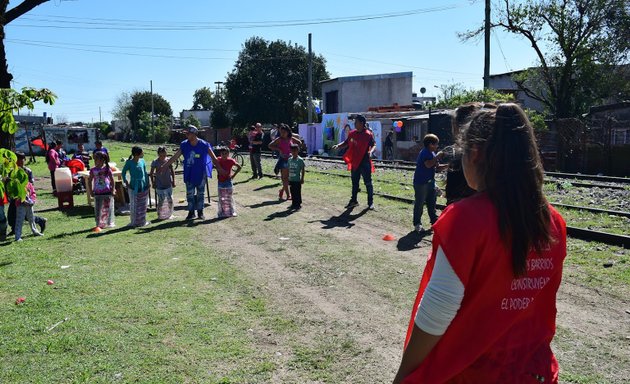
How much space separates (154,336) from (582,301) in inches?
176

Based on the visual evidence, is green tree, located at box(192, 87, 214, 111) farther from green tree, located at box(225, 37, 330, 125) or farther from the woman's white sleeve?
the woman's white sleeve

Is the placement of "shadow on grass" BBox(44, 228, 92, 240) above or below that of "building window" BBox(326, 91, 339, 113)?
below

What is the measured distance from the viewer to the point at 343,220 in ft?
37.8

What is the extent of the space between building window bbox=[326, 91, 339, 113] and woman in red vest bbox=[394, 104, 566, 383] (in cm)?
5126

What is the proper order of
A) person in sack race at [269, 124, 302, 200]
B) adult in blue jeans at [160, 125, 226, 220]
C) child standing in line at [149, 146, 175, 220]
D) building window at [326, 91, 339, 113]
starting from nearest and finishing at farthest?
adult in blue jeans at [160, 125, 226, 220] → child standing in line at [149, 146, 175, 220] → person in sack race at [269, 124, 302, 200] → building window at [326, 91, 339, 113]

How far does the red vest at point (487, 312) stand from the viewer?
1.84 meters

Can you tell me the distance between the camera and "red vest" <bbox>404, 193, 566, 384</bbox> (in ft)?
6.04

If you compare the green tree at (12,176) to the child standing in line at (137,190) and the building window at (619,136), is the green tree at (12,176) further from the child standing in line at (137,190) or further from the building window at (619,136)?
the building window at (619,136)

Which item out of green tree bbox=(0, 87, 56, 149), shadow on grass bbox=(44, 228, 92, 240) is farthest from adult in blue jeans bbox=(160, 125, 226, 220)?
green tree bbox=(0, 87, 56, 149)

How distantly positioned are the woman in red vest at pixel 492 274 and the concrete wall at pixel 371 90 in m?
50.2

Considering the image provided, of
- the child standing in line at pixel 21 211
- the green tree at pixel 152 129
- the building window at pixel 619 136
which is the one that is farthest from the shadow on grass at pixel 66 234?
the green tree at pixel 152 129

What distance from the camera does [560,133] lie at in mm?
23531

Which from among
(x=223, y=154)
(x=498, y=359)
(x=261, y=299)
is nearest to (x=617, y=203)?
(x=223, y=154)

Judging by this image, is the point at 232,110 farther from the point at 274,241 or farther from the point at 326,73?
the point at 274,241
